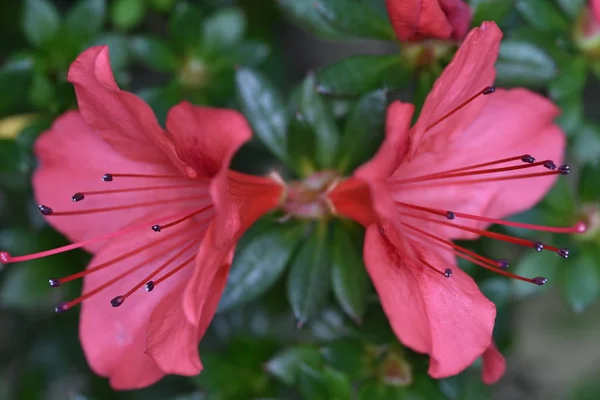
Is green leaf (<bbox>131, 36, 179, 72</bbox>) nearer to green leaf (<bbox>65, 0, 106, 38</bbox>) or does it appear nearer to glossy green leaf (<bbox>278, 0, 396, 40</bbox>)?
green leaf (<bbox>65, 0, 106, 38</bbox>)

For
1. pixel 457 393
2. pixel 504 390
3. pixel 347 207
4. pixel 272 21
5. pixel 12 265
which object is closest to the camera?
pixel 347 207

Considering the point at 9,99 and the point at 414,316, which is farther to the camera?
the point at 9,99

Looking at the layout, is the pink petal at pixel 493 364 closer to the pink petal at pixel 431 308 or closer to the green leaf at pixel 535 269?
the pink petal at pixel 431 308

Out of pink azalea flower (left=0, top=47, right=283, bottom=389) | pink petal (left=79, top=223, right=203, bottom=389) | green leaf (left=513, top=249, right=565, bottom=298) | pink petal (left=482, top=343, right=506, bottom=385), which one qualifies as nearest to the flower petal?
pink azalea flower (left=0, top=47, right=283, bottom=389)

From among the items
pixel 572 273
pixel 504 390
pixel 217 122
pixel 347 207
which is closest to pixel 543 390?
pixel 504 390

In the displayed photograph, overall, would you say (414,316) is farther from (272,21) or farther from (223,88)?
(272,21)

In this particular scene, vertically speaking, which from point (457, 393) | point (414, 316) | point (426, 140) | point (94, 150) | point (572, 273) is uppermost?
point (426, 140)

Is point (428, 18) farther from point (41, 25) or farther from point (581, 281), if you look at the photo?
point (41, 25)

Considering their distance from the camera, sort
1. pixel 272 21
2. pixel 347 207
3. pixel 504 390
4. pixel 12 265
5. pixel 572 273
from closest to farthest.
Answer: pixel 347 207, pixel 572 273, pixel 12 265, pixel 272 21, pixel 504 390
